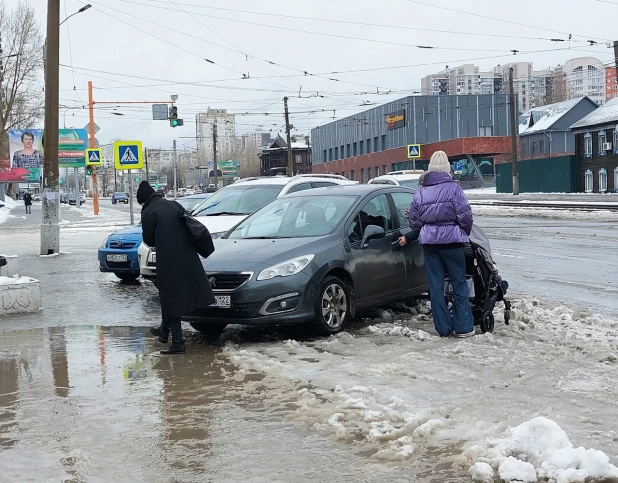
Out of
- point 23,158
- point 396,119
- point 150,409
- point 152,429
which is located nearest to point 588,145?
point 396,119

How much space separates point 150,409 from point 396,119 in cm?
8167

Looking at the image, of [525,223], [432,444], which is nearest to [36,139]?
[525,223]

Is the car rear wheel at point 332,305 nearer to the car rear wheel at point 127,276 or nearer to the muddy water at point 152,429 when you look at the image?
the muddy water at point 152,429

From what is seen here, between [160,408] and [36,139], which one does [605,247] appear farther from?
[36,139]

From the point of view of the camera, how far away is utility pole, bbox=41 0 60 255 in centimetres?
1847

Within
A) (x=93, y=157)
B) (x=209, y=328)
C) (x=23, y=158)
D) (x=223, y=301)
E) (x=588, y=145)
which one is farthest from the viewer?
(x=23, y=158)

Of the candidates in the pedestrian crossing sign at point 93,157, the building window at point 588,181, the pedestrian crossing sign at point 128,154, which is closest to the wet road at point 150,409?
the pedestrian crossing sign at point 128,154

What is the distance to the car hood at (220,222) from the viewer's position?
1239 cm

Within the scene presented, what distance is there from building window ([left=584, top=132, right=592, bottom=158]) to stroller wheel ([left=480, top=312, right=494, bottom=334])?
53319 mm

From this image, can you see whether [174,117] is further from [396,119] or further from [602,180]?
[396,119]

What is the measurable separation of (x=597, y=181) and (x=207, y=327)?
53.4 metres

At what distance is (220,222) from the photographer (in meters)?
12.7

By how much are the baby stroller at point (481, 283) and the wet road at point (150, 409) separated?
1.01 meters

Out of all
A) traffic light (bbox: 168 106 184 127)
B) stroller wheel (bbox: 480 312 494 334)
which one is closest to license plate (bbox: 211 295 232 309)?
stroller wheel (bbox: 480 312 494 334)
